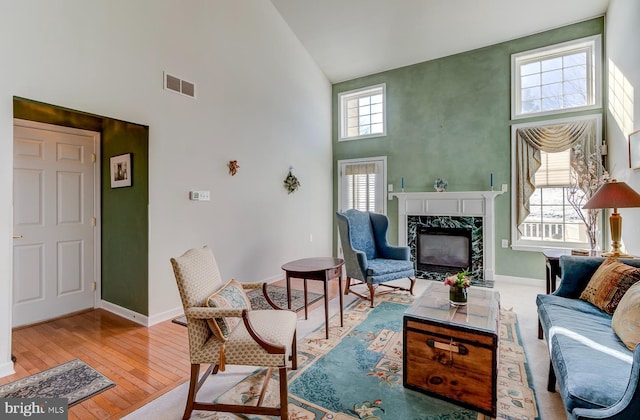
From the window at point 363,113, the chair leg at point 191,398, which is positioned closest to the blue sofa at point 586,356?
the chair leg at point 191,398

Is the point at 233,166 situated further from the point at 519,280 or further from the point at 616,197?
the point at 519,280

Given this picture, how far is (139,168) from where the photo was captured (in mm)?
3129

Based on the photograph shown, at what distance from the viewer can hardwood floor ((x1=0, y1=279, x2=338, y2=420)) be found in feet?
6.39

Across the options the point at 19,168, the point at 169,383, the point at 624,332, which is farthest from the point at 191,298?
the point at 19,168

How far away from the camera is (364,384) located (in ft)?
6.72

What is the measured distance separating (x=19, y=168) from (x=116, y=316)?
5.82ft

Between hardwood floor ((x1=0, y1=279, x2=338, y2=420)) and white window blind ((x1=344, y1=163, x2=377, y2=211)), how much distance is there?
304 cm

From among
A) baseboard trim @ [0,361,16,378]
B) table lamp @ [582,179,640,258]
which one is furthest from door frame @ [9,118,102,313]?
table lamp @ [582,179,640,258]

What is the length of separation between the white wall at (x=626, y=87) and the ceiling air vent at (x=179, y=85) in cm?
453

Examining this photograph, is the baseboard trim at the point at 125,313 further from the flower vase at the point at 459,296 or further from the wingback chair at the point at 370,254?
the flower vase at the point at 459,296

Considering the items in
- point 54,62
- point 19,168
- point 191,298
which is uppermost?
point 54,62

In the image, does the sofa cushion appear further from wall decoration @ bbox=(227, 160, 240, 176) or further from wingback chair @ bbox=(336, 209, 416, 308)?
wall decoration @ bbox=(227, 160, 240, 176)

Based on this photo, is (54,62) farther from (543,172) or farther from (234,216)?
(543,172)

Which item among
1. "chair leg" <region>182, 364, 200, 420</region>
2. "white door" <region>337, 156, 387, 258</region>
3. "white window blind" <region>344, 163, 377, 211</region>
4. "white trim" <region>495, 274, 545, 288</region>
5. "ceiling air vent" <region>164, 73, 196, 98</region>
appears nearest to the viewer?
"chair leg" <region>182, 364, 200, 420</region>
